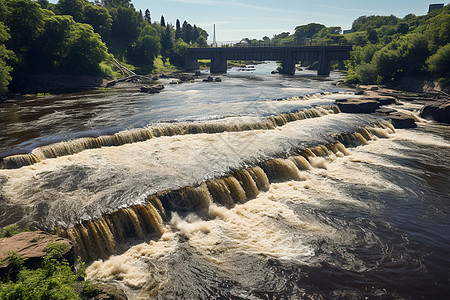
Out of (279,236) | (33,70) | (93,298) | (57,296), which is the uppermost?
(33,70)

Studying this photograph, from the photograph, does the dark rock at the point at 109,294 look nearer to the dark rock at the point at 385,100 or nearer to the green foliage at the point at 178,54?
the dark rock at the point at 385,100

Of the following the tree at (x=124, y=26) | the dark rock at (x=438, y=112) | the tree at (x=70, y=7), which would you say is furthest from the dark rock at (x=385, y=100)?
the tree at (x=124, y=26)

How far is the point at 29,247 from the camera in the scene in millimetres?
10812

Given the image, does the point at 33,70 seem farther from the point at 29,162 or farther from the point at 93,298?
the point at 93,298

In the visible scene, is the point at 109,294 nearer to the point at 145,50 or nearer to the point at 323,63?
the point at 323,63

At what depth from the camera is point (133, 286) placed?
39.1ft

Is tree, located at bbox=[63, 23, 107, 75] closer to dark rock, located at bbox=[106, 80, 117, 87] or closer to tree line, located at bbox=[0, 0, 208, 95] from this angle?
tree line, located at bbox=[0, 0, 208, 95]

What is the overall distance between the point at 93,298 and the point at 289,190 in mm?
14663

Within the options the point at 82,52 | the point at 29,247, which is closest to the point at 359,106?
the point at 29,247

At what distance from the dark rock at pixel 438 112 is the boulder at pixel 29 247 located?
47168 millimetres

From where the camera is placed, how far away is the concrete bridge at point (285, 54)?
9306 centimetres

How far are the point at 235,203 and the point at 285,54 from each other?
303 ft

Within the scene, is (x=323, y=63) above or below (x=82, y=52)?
below

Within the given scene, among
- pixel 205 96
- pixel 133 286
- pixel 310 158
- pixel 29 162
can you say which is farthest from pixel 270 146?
pixel 205 96
